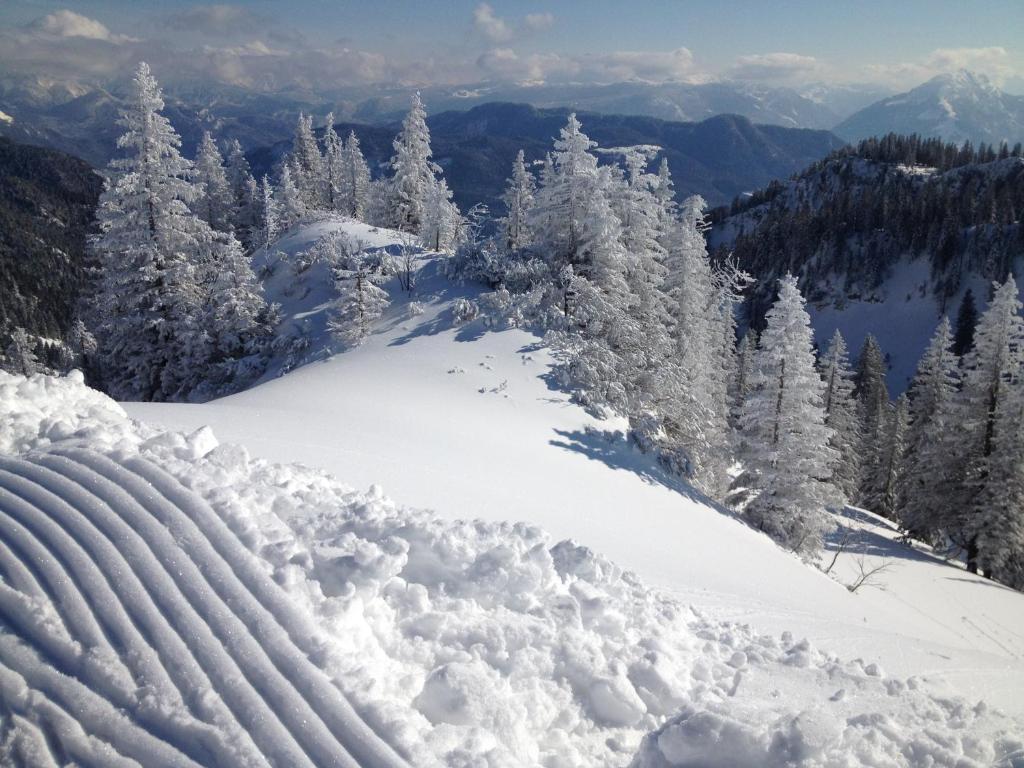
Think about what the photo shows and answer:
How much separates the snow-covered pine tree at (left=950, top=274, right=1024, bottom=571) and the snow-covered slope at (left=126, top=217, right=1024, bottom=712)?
5767 mm

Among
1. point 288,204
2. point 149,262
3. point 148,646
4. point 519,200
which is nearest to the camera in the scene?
point 148,646

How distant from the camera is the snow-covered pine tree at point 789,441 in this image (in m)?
19.0

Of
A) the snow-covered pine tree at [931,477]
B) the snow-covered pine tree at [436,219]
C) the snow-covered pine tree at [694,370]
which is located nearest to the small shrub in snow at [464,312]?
the snow-covered pine tree at [694,370]

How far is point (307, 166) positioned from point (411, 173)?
18.6m

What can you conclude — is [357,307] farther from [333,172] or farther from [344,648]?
[333,172]

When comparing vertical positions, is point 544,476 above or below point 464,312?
below

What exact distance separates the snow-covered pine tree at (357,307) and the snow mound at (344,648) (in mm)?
13849

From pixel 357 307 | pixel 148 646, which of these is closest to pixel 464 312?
pixel 357 307

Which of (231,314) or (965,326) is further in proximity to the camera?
(965,326)

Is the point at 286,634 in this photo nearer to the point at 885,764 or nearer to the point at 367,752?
the point at 367,752

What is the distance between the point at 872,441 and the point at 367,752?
54047 millimetres

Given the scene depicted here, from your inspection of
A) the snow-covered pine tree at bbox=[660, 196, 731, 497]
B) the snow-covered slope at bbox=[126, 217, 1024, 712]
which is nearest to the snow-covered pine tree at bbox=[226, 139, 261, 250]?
the snow-covered slope at bbox=[126, 217, 1024, 712]

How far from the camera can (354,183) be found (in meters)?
53.3

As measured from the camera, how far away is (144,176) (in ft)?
64.5
